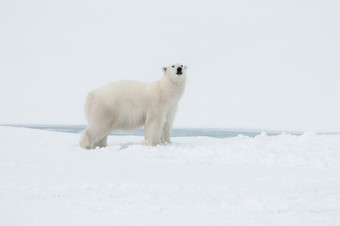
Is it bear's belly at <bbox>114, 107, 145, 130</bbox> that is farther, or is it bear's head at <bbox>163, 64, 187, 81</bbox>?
bear's head at <bbox>163, 64, 187, 81</bbox>

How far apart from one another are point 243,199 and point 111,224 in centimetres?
116

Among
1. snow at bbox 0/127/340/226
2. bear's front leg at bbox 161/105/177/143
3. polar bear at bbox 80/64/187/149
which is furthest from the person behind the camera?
bear's front leg at bbox 161/105/177/143

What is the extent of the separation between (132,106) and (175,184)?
324cm

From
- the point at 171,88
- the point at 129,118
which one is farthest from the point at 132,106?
the point at 171,88

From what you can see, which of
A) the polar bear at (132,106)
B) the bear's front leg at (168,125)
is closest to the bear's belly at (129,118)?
the polar bear at (132,106)

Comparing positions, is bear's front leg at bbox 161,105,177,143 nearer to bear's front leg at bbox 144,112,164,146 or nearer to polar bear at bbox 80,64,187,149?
polar bear at bbox 80,64,187,149

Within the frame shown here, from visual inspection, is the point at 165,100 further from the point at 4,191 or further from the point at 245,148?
the point at 4,191

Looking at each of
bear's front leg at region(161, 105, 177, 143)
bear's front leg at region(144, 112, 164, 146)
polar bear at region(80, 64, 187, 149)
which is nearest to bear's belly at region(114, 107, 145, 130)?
polar bear at region(80, 64, 187, 149)

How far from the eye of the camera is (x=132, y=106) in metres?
6.91

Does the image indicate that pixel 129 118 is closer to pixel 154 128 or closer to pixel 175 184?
pixel 154 128

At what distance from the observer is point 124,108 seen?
688 cm

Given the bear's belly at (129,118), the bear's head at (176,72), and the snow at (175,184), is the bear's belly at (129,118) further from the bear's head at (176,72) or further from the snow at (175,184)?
the bear's head at (176,72)

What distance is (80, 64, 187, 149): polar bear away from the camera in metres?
6.82

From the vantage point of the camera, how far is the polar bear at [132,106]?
6820 millimetres
